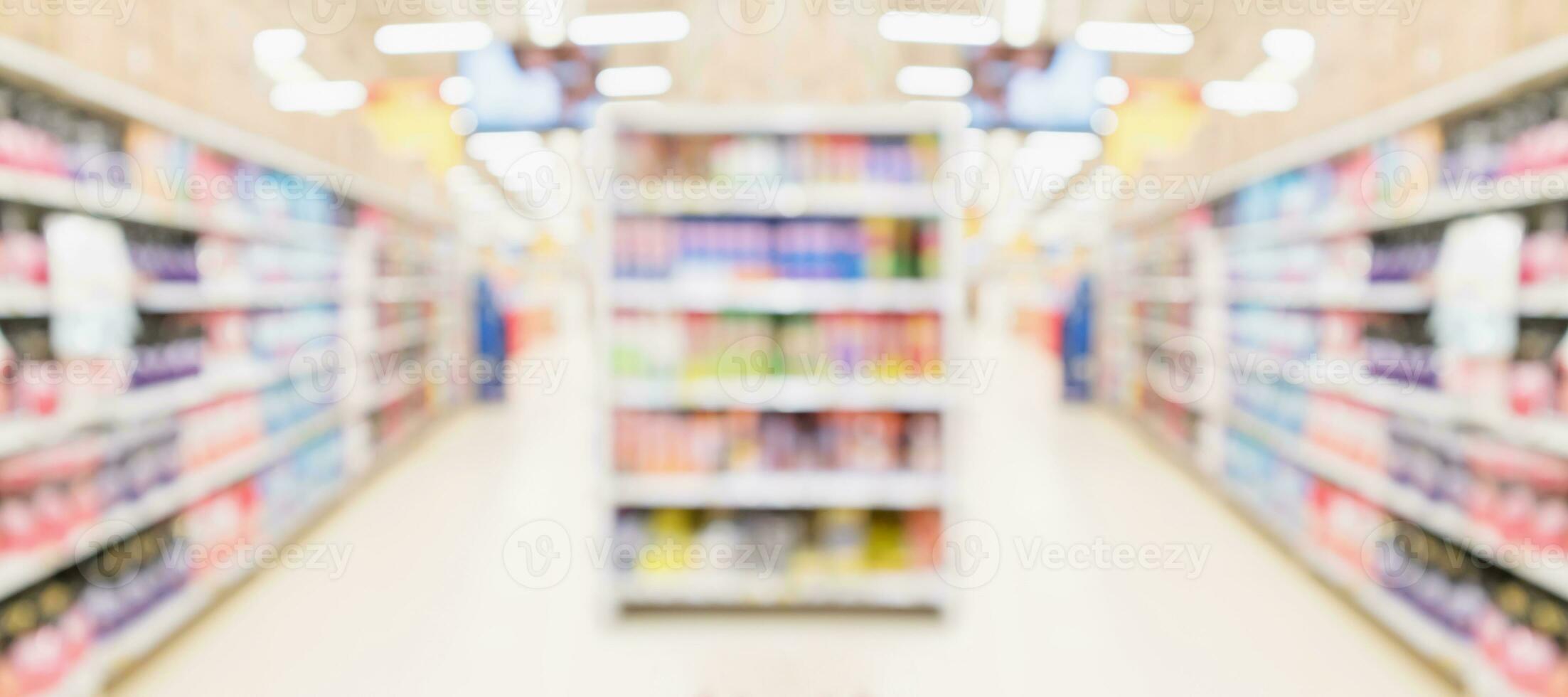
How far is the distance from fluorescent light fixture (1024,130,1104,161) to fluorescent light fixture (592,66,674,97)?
3.79 meters

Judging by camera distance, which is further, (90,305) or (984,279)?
(984,279)

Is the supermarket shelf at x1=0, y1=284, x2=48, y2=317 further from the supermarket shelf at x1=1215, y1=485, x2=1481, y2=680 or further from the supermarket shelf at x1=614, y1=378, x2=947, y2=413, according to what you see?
the supermarket shelf at x1=1215, y1=485, x2=1481, y2=680

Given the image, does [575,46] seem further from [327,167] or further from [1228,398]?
[1228,398]

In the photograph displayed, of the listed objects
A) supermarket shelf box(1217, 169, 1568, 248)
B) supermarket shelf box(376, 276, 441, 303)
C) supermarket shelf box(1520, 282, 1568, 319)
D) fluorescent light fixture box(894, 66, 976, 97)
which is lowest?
supermarket shelf box(1520, 282, 1568, 319)

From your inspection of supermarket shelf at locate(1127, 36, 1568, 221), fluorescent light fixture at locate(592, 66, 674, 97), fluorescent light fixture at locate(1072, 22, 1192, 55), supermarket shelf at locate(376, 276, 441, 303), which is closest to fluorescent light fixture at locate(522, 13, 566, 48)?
fluorescent light fixture at locate(592, 66, 674, 97)

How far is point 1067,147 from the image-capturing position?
9188mm

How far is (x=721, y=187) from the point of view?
310 centimetres

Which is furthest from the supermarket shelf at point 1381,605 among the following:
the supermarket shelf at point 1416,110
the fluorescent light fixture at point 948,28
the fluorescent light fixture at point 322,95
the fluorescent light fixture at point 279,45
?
the fluorescent light fixture at point 279,45

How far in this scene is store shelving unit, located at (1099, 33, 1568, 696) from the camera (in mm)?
2391

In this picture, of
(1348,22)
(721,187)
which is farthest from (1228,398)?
(721,187)

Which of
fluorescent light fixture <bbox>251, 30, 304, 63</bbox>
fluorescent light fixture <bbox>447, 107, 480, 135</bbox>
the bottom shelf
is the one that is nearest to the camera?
the bottom shelf

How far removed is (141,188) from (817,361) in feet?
8.50

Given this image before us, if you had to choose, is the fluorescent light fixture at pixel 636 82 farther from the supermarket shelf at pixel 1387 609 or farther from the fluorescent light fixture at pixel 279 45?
the supermarket shelf at pixel 1387 609

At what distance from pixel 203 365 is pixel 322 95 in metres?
3.39
